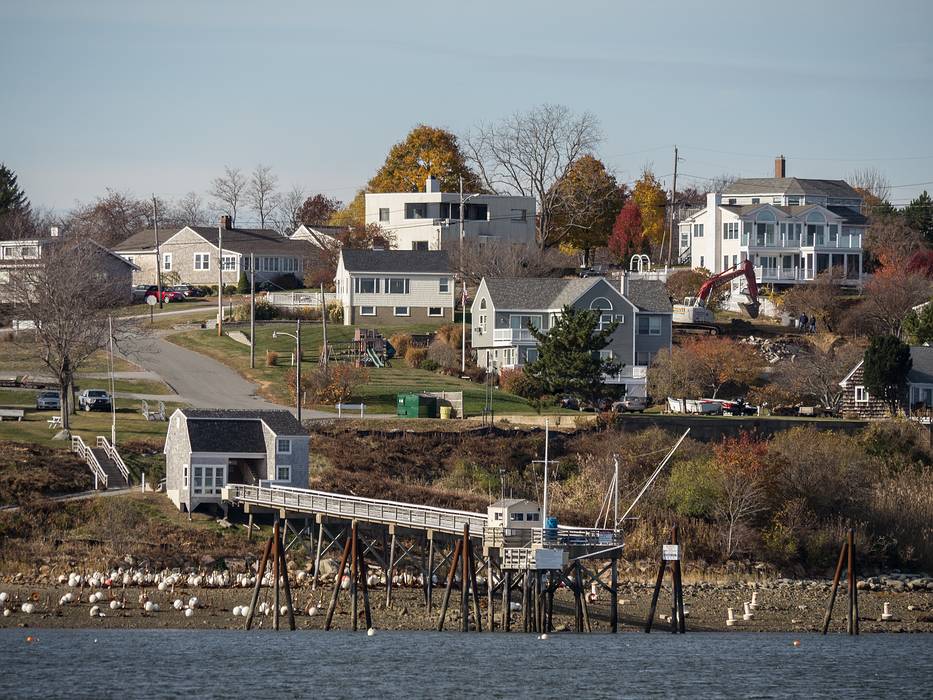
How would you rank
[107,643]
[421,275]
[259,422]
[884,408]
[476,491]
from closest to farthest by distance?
[107,643], [259,422], [476,491], [884,408], [421,275]

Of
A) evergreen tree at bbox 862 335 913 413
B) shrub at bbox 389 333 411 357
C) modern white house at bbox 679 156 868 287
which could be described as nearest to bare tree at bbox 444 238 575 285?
modern white house at bbox 679 156 868 287

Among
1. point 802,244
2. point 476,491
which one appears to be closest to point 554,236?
point 802,244

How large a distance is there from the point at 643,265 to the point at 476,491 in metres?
61.3

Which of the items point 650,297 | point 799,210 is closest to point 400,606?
point 650,297

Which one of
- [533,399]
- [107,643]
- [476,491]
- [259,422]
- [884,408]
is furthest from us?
[884,408]

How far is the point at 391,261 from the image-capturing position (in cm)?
11119

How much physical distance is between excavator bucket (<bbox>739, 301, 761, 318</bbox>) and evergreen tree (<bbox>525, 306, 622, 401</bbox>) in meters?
29.6

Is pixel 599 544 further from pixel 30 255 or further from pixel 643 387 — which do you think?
pixel 30 255

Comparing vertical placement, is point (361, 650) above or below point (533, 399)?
below

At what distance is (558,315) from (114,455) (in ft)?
111

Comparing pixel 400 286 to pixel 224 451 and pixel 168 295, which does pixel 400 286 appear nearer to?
pixel 168 295

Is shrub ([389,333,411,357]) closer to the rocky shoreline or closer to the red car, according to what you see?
the red car

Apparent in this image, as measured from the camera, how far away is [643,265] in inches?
5177

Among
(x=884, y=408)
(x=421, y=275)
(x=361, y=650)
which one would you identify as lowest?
(x=361, y=650)
